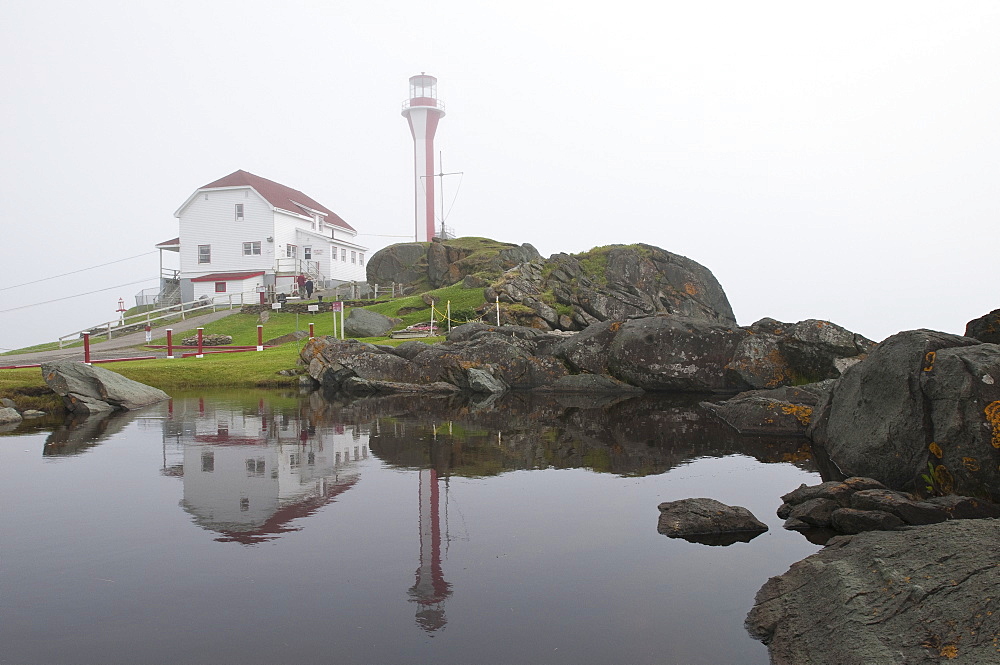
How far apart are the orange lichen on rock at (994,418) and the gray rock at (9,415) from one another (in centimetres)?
1891

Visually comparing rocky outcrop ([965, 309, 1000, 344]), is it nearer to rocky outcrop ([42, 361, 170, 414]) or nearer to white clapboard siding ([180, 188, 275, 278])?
rocky outcrop ([42, 361, 170, 414])

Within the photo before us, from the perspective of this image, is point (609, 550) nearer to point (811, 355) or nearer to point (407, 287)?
point (811, 355)

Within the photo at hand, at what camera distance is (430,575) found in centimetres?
601

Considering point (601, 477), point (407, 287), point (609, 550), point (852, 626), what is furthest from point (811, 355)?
point (407, 287)

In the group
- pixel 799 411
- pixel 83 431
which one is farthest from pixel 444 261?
pixel 799 411

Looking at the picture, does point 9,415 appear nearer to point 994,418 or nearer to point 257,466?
→ point 257,466

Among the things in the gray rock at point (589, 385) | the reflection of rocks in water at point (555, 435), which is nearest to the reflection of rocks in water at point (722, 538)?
the reflection of rocks in water at point (555, 435)

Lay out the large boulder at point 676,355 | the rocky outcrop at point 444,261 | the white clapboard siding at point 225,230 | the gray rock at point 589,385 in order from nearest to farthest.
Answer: the large boulder at point 676,355 < the gray rock at point 589,385 < the rocky outcrop at point 444,261 < the white clapboard siding at point 225,230

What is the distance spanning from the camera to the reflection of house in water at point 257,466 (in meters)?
7.95

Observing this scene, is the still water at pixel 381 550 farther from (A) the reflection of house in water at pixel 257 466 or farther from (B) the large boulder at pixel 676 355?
(B) the large boulder at pixel 676 355

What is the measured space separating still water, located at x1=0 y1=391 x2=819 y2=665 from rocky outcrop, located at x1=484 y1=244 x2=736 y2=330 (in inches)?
896

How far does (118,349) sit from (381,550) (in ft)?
121

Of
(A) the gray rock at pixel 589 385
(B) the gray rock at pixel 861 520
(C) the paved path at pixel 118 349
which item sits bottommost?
(B) the gray rock at pixel 861 520

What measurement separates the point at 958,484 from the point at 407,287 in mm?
52712
